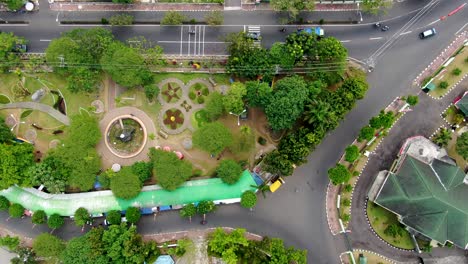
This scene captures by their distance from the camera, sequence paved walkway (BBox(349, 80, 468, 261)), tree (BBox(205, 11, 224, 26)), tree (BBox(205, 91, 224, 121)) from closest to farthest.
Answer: tree (BBox(205, 91, 224, 121)) → paved walkway (BBox(349, 80, 468, 261)) → tree (BBox(205, 11, 224, 26))

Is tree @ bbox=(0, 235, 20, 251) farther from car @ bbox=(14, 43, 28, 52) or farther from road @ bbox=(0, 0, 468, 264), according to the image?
car @ bbox=(14, 43, 28, 52)

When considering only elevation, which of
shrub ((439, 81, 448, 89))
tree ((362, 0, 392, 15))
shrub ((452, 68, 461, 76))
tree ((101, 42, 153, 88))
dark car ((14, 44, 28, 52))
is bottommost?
shrub ((439, 81, 448, 89))

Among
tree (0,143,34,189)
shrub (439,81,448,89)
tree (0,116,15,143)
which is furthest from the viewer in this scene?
shrub (439,81,448,89)

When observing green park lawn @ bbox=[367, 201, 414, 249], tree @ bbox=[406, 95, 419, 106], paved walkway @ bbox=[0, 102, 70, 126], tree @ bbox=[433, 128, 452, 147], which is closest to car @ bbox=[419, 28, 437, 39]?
tree @ bbox=[406, 95, 419, 106]

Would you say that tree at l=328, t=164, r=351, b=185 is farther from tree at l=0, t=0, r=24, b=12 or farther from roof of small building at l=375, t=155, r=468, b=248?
tree at l=0, t=0, r=24, b=12

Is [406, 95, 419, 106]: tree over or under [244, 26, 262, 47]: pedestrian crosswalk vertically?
under

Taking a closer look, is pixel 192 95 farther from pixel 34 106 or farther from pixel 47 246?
pixel 47 246

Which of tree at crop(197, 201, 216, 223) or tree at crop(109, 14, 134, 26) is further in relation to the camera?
tree at crop(109, 14, 134, 26)

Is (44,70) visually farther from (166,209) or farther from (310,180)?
(310,180)
